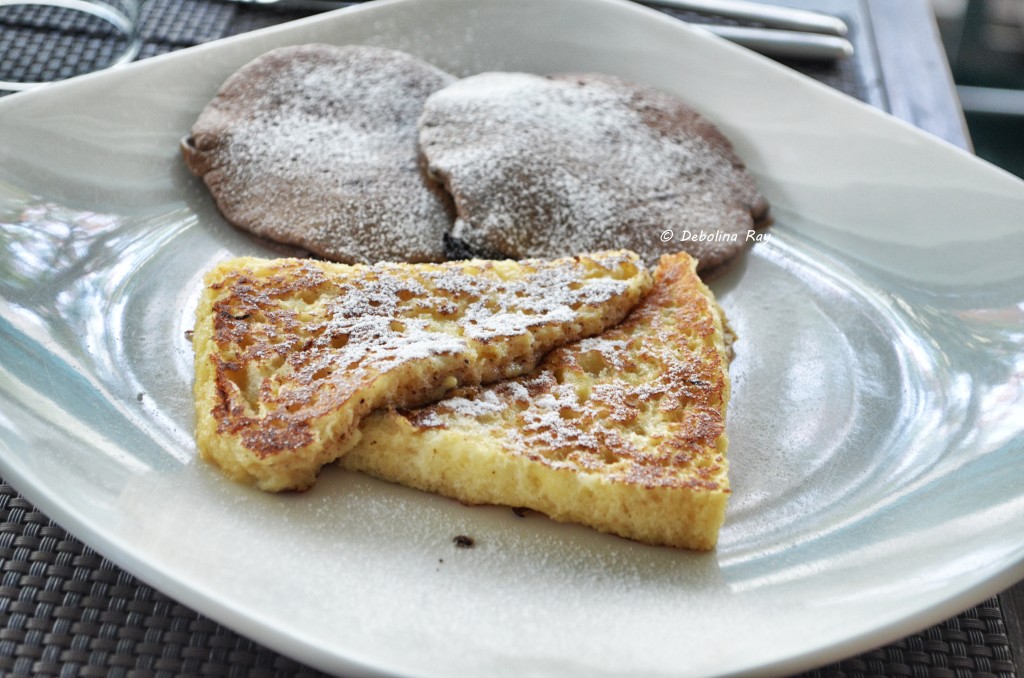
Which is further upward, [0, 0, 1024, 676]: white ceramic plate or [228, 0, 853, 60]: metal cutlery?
[228, 0, 853, 60]: metal cutlery

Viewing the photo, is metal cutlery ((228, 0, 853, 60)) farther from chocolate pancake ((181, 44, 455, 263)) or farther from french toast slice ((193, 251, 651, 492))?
french toast slice ((193, 251, 651, 492))

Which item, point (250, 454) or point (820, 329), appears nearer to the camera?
point (250, 454)

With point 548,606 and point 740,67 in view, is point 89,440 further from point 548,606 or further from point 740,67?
point 740,67

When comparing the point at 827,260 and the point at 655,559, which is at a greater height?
the point at 827,260

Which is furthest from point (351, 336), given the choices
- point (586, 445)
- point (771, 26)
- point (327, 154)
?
point (771, 26)

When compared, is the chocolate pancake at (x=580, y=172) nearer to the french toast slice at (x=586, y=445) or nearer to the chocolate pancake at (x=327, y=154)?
the chocolate pancake at (x=327, y=154)

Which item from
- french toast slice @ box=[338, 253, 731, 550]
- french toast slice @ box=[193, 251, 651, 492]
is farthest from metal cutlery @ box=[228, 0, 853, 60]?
french toast slice @ box=[338, 253, 731, 550]

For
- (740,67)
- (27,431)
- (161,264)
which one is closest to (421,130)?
(161,264)
